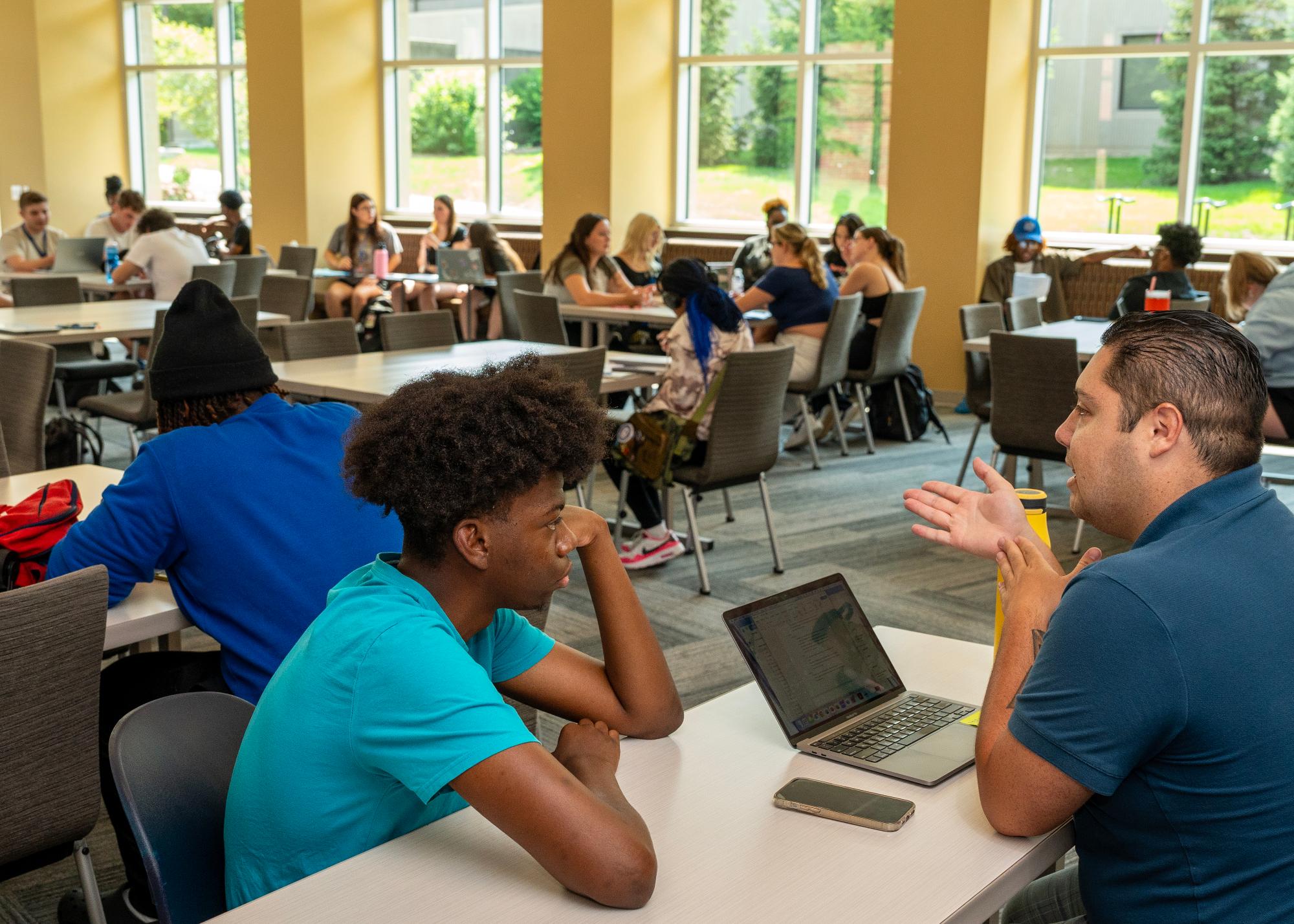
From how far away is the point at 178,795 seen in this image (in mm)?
1510

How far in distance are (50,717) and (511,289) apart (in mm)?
6114

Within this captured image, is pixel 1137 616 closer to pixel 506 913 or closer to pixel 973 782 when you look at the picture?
pixel 973 782

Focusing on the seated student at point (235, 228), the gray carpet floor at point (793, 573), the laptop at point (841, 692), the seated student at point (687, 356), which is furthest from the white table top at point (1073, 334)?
the seated student at point (235, 228)

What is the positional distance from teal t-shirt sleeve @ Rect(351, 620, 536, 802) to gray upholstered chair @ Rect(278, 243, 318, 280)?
8.78 meters

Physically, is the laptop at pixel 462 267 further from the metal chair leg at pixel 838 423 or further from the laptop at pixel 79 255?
the metal chair leg at pixel 838 423

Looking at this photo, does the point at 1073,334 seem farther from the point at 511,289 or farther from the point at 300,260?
the point at 300,260

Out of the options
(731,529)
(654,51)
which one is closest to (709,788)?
(731,529)

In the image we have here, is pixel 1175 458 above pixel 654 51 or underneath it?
underneath

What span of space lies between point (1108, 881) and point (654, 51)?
33.6ft

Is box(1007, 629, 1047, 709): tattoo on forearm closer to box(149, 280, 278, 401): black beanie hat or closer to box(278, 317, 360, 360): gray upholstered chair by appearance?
box(149, 280, 278, 401): black beanie hat

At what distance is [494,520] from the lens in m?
1.45

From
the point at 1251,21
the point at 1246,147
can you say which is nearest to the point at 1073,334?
the point at 1246,147

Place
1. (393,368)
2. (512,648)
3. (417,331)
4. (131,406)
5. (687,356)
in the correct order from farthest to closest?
1. (417,331)
2. (131,406)
3. (393,368)
4. (687,356)
5. (512,648)

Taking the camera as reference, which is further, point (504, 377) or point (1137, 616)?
point (504, 377)
